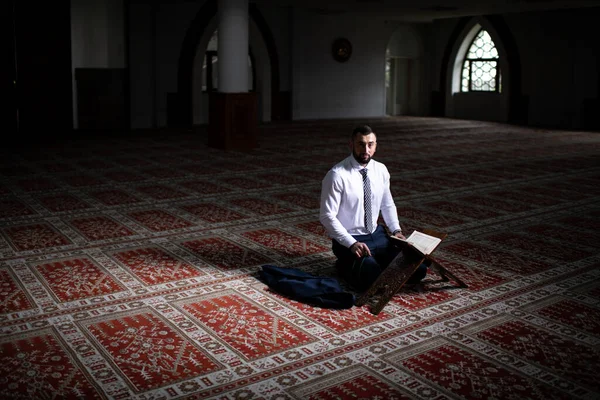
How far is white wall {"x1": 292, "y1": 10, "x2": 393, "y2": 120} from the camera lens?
16.7m

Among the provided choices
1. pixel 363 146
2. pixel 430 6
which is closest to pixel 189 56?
pixel 430 6

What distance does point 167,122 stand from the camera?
47.3ft

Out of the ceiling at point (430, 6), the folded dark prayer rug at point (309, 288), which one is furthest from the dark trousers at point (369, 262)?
the ceiling at point (430, 6)

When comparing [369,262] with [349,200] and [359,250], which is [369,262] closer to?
[359,250]

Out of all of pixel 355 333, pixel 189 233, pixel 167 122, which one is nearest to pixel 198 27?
pixel 167 122

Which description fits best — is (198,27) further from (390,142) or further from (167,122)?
(390,142)

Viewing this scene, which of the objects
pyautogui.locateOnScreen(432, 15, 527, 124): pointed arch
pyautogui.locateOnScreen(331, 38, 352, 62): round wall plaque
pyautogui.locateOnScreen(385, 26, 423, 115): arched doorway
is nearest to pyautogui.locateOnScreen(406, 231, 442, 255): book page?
pyautogui.locateOnScreen(432, 15, 527, 124): pointed arch

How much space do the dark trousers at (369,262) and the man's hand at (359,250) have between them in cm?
8

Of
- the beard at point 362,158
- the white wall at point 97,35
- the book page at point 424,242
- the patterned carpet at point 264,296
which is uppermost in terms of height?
the white wall at point 97,35

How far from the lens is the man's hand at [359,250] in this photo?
3498 millimetres

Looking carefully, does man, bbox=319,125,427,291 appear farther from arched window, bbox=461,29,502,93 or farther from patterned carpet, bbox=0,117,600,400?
arched window, bbox=461,29,502,93

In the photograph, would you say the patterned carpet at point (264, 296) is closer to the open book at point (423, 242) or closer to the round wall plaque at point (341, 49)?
the open book at point (423, 242)

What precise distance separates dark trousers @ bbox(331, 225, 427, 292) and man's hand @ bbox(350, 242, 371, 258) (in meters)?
0.08

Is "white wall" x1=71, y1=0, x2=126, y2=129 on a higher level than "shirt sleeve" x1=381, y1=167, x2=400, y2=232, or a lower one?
higher
